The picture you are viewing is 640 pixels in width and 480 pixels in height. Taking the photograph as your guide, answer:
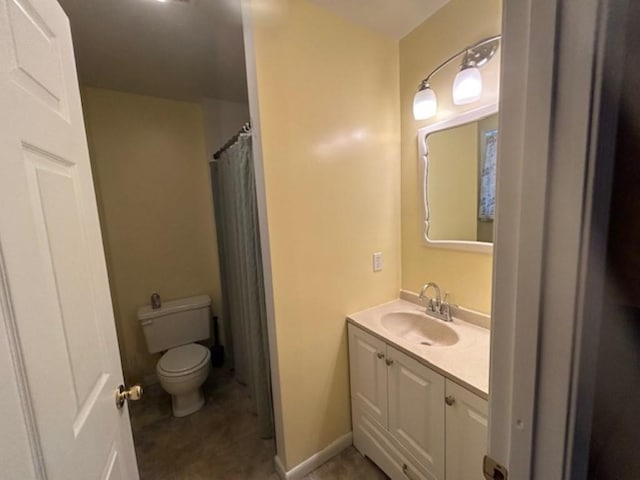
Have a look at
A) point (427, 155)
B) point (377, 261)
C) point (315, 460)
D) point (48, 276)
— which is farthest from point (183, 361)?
point (427, 155)

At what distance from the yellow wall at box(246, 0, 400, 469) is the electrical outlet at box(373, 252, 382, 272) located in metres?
0.03

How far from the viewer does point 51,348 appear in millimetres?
551

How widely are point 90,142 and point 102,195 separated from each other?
382mm

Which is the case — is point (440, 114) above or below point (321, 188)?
above

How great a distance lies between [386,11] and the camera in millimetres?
1433

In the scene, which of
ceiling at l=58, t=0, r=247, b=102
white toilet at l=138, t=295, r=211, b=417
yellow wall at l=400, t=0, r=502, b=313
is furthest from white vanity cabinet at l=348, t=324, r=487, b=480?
ceiling at l=58, t=0, r=247, b=102

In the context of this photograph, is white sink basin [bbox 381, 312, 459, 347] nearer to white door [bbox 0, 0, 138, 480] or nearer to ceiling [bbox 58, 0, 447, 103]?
white door [bbox 0, 0, 138, 480]

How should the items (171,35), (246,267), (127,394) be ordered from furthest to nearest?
(246,267), (171,35), (127,394)

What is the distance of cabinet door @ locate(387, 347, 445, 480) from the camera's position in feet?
3.81

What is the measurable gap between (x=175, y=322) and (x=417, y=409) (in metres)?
1.89

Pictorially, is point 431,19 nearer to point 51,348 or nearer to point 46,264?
point 46,264

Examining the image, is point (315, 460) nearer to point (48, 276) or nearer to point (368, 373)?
point (368, 373)

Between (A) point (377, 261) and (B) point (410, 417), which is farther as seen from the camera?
(A) point (377, 261)

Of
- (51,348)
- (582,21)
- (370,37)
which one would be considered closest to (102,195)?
(51,348)
